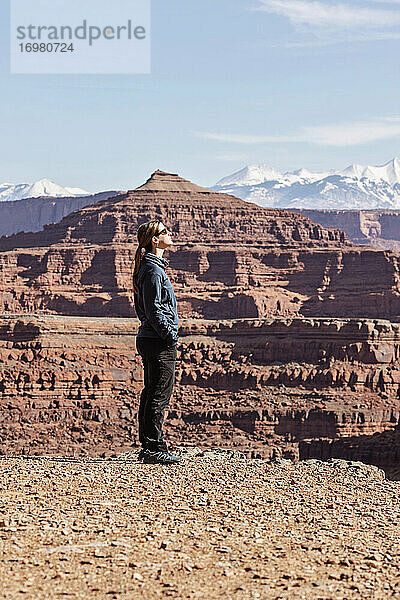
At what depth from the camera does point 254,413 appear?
66312 millimetres

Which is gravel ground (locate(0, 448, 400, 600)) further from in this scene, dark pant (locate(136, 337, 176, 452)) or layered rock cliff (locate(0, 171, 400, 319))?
layered rock cliff (locate(0, 171, 400, 319))

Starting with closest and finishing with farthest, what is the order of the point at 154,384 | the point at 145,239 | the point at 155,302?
1. the point at 155,302
2. the point at 154,384
3. the point at 145,239

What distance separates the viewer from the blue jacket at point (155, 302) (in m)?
13.7

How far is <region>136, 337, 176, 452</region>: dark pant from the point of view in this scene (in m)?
13.9

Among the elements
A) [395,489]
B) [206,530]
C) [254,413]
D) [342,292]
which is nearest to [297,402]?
[254,413]

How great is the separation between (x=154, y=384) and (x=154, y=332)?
66 centimetres

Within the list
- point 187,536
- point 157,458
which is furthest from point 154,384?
point 187,536

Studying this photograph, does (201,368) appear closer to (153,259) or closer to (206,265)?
(206,265)

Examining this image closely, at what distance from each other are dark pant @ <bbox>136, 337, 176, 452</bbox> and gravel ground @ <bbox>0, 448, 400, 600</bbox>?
699 mm

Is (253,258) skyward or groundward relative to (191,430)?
skyward

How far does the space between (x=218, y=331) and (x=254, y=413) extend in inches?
433

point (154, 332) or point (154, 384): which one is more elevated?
point (154, 332)

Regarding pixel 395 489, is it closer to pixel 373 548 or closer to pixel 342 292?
pixel 373 548

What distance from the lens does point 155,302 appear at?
45.1 ft
